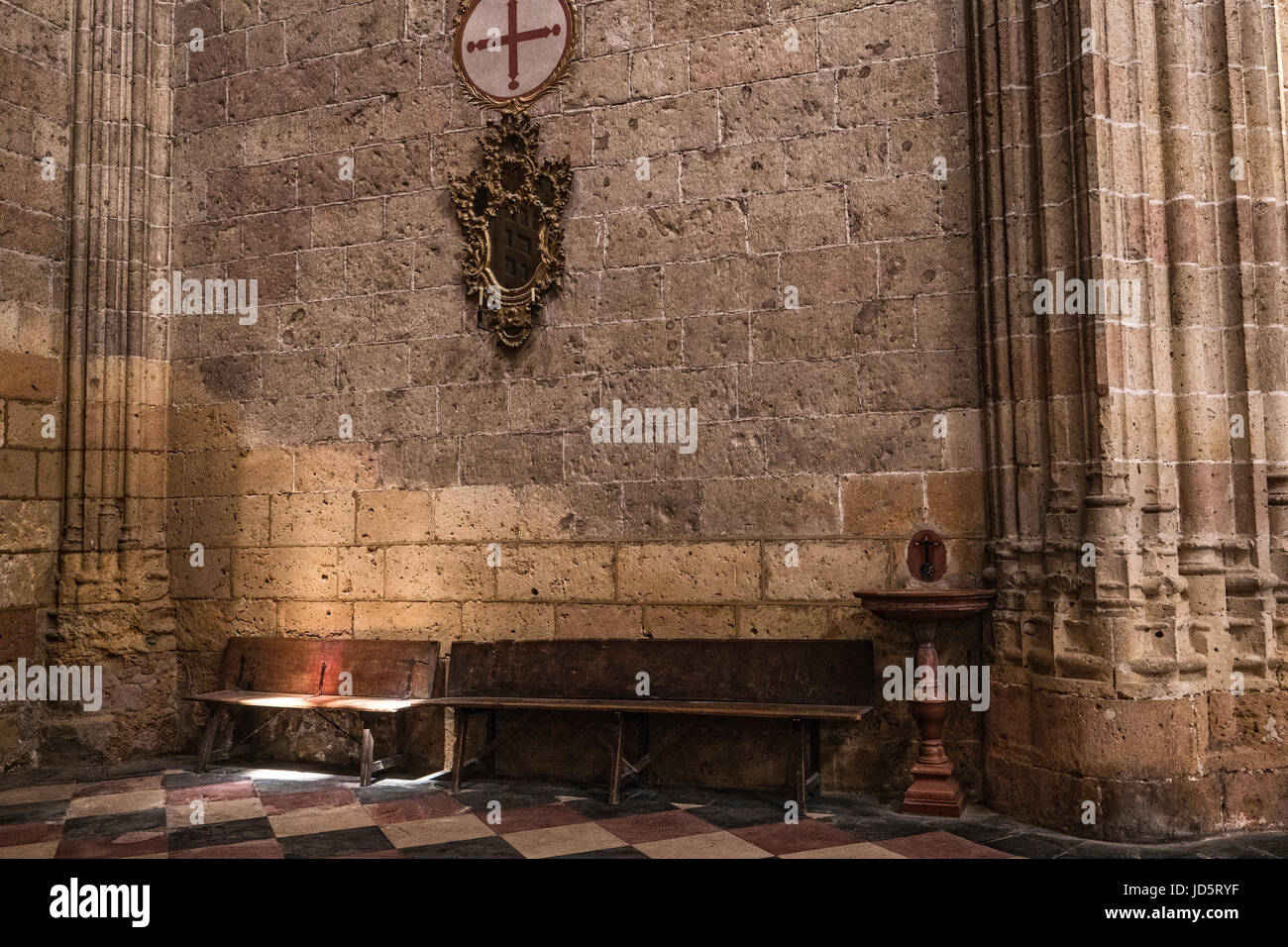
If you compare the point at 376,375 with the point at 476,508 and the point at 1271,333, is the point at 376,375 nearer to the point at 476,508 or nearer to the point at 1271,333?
the point at 476,508

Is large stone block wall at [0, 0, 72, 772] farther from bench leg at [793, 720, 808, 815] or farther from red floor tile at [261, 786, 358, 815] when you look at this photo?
bench leg at [793, 720, 808, 815]

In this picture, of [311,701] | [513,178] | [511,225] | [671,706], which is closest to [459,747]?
[311,701]

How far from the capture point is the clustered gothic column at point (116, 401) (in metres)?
5.63

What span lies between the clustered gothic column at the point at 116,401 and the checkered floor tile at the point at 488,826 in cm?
85

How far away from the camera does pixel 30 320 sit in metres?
5.64

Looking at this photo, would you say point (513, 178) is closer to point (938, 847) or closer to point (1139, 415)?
point (1139, 415)

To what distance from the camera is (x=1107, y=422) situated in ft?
13.1

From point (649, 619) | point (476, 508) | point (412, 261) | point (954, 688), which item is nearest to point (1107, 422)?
point (954, 688)

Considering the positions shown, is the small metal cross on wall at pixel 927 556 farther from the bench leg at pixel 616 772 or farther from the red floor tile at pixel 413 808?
the red floor tile at pixel 413 808

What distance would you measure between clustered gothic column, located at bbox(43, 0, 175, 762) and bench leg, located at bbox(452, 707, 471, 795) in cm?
205

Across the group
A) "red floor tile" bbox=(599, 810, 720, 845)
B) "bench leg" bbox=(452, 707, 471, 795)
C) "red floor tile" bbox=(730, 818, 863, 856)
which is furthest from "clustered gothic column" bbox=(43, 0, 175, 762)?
"red floor tile" bbox=(730, 818, 863, 856)

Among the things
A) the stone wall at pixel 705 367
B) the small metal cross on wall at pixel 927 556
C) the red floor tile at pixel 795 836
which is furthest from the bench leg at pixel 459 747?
the small metal cross on wall at pixel 927 556

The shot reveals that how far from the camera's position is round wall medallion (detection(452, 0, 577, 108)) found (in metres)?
5.23

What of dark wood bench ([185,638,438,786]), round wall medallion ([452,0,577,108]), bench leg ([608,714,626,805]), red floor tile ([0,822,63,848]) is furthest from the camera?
round wall medallion ([452,0,577,108])
